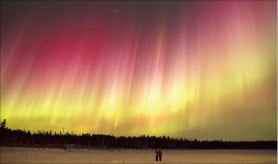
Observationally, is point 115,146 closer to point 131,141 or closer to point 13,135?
point 131,141

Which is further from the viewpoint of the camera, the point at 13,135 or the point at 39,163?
the point at 13,135

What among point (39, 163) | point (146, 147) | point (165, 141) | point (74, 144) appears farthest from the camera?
point (165, 141)

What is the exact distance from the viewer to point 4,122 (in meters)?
88.8

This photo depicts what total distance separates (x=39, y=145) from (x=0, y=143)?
59.2ft

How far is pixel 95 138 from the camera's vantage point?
145625 mm

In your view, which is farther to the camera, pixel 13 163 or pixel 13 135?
pixel 13 135

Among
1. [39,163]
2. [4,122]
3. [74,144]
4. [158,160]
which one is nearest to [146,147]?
[74,144]

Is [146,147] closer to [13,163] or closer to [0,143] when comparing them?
[0,143]

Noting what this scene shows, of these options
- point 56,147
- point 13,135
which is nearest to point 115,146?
point 56,147

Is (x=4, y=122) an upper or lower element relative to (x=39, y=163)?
upper

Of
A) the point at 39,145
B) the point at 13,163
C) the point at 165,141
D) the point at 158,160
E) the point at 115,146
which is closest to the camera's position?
the point at 13,163

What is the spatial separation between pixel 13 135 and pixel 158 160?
6677cm

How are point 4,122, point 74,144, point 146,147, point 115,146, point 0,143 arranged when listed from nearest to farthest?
point 4,122 → point 0,143 → point 74,144 → point 115,146 → point 146,147

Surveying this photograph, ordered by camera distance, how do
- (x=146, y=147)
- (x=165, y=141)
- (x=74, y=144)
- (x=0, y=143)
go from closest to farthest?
(x=0, y=143), (x=74, y=144), (x=146, y=147), (x=165, y=141)
